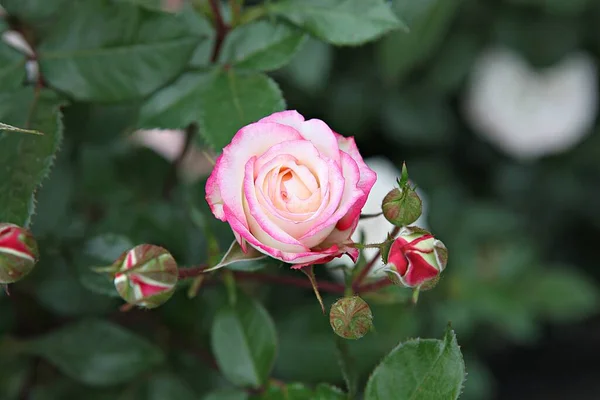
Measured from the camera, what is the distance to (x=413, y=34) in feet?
3.21

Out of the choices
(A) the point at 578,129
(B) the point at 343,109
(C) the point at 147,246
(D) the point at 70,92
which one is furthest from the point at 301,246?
(A) the point at 578,129

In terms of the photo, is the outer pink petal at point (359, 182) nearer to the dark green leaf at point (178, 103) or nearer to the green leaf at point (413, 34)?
the dark green leaf at point (178, 103)

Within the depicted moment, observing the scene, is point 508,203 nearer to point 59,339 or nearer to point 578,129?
point 578,129

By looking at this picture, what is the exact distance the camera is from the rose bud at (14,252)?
407 mm

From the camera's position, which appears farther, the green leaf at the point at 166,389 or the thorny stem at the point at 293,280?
the green leaf at the point at 166,389

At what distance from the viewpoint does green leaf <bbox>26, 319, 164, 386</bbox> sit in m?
0.61

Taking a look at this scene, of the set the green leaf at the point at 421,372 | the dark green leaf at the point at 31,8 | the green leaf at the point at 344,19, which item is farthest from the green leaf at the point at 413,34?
the green leaf at the point at 421,372

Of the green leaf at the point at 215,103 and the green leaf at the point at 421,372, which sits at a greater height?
the green leaf at the point at 215,103

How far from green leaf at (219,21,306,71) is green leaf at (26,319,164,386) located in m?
0.25

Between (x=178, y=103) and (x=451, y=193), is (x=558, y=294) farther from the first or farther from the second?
(x=178, y=103)

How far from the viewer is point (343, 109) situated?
118 centimetres

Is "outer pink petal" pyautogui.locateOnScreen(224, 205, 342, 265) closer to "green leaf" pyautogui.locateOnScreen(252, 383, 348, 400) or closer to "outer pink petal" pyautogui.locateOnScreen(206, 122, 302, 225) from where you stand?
"outer pink petal" pyautogui.locateOnScreen(206, 122, 302, 225)

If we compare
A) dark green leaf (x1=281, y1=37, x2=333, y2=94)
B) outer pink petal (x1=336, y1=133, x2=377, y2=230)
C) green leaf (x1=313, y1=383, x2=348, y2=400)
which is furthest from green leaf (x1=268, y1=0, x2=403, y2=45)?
dark green leaf (x1=281, y1=37, x2=333, y2=94)

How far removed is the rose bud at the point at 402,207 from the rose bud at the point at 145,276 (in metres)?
0.13
